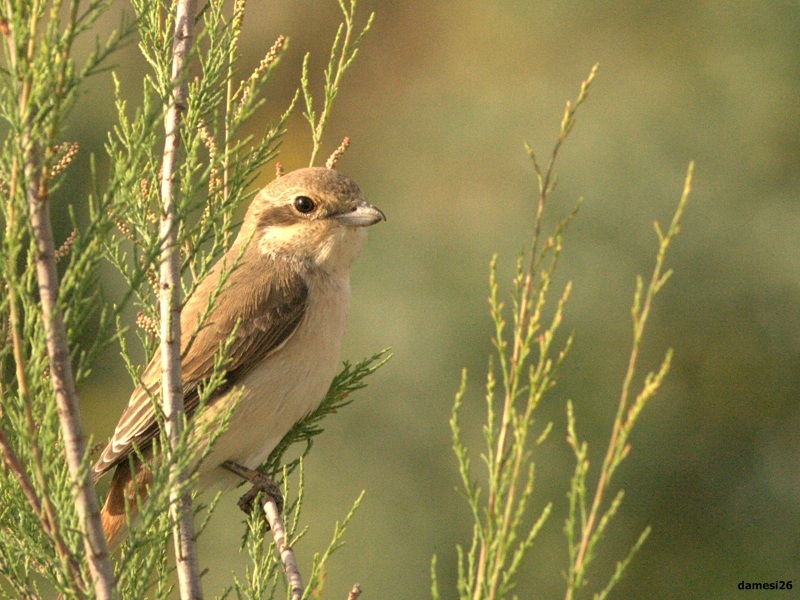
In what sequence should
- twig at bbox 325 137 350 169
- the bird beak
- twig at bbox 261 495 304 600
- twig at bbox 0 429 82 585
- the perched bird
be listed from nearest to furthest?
twig at bbox 0 429 82 585 < twig at bbox 261 495 304 600 < twig at bbox 325 137 350 169 < the perched bird < the bird beak

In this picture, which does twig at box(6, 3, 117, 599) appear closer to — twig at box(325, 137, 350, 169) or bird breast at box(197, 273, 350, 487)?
twig at box(325, 137, 350, 169)

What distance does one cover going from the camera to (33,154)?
104 inches

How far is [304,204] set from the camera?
16.9 feet

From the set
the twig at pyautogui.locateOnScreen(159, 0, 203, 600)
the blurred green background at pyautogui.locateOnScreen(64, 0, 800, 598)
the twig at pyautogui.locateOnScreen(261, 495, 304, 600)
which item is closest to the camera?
the twig at pyautogui.locateOnScreen(159, 0, 203, 600)

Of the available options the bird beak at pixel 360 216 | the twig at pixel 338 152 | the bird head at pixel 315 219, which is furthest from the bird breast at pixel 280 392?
the twig at pixel 338 152

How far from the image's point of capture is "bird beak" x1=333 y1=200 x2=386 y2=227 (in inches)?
199

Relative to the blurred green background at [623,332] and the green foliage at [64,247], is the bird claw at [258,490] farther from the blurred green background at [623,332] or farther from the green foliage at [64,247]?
the blurred green background at [623,332]

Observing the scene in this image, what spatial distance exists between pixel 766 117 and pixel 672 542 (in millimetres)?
3030

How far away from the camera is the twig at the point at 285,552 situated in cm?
348

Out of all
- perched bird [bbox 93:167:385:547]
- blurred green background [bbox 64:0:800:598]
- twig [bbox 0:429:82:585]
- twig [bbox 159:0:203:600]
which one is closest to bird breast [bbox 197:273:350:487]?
Result: perched bird [bbox 93:167:385:547]

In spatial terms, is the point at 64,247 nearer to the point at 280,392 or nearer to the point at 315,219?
the point at 280,392

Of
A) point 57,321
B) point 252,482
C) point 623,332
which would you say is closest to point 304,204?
point 252,482

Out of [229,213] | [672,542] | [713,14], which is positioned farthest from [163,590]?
[713,14]

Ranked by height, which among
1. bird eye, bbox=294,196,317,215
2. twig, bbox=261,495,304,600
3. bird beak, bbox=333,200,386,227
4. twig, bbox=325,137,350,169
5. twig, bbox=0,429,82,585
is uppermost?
twig, bbox=325,137,350,169
